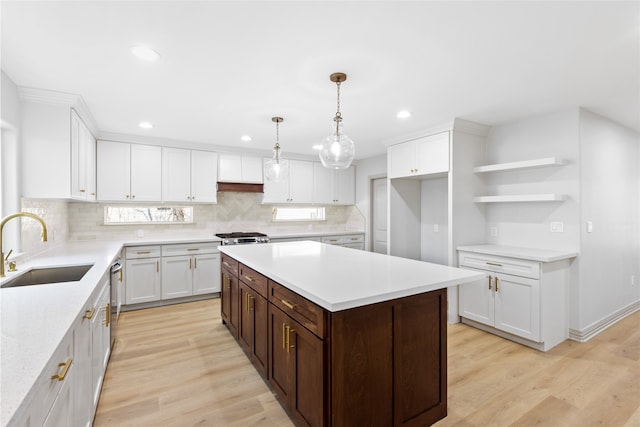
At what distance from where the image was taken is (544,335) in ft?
9.04

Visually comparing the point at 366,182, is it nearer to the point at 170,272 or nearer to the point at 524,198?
the point at 524,198

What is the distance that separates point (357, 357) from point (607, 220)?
11.7 ft

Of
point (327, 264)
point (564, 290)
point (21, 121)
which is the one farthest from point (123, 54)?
point (564, 290)

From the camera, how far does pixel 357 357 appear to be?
1.49 m

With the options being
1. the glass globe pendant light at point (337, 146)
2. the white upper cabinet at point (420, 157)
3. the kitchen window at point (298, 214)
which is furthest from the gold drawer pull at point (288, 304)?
the kitchen window at point (298, 214)

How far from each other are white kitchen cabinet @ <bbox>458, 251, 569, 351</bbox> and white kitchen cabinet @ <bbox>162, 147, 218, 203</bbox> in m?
3.76

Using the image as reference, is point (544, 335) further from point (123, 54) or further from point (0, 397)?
point (123, 54)

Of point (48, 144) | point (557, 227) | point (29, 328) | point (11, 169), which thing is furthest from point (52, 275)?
point (557, 227)

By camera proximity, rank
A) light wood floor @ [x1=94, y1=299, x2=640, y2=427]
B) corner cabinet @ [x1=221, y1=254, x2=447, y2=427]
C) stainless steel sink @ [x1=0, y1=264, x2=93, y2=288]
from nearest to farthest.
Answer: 1. corner cabinet @ [x1=221, y1=254, x2=447, y2=427]
2. light wood floor @ [x1=94, y1=299, x2=640, y2=427]
3. stainless steel sink @ [x1=0, y1=264, x2=93, y2=288]

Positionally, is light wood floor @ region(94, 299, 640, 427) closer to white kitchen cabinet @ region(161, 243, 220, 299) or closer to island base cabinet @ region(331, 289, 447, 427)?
island base cabinet @ region(331, 289, 447, 427)

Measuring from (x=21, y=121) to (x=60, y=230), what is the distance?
4.76ft

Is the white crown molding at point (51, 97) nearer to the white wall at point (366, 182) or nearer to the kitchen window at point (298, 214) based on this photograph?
the kitchen window at point (298, 214)

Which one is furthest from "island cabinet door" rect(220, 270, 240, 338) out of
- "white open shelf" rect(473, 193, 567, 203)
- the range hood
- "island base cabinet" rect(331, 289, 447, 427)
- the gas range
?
"white open shelf" rect(473, 193, 567, 203)

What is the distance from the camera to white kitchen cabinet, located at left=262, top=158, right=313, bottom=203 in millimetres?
5180
